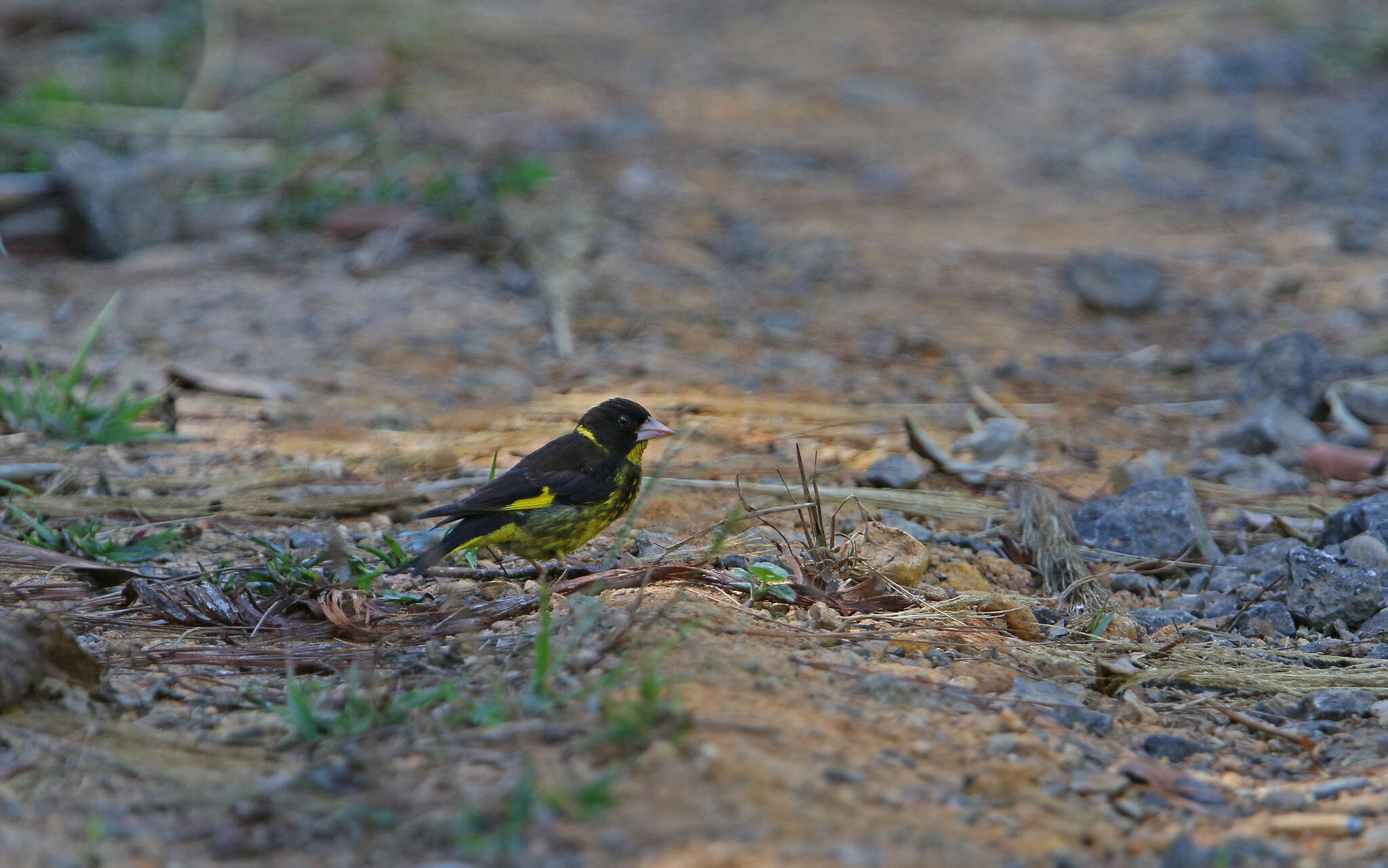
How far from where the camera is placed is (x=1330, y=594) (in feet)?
13.3

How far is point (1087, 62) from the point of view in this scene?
1373 centimetres

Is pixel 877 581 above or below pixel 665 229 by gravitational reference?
below

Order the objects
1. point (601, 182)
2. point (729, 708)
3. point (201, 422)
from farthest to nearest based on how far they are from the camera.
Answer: point (601, 182)
point (201, 422)
point (729, 708)

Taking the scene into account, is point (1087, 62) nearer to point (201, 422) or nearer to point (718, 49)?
point (718, 49)

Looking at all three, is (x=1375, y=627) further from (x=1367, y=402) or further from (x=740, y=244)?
(x=740, y=244)

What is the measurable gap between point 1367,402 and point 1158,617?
2914mm

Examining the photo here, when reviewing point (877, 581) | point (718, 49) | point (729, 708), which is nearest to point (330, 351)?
point (877, 581)

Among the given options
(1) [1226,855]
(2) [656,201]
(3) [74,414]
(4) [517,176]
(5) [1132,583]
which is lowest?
(5) [1132,583]

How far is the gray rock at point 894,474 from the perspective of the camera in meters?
5.21

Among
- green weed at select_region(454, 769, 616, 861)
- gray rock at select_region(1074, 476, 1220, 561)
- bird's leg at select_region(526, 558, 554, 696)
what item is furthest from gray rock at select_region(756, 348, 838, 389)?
green weed at select_region(454, 769, 616, 861)

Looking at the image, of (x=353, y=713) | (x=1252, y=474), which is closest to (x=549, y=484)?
(x=353, y=713)

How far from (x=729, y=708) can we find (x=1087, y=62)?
12.3 m

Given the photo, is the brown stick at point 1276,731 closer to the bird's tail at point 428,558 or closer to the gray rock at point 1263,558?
the gray rock at point 1263,558

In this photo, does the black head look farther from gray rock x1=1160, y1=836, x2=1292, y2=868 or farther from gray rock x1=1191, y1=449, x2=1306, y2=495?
gray rock x1=1160, y1=836, x2=1292, y2=868
